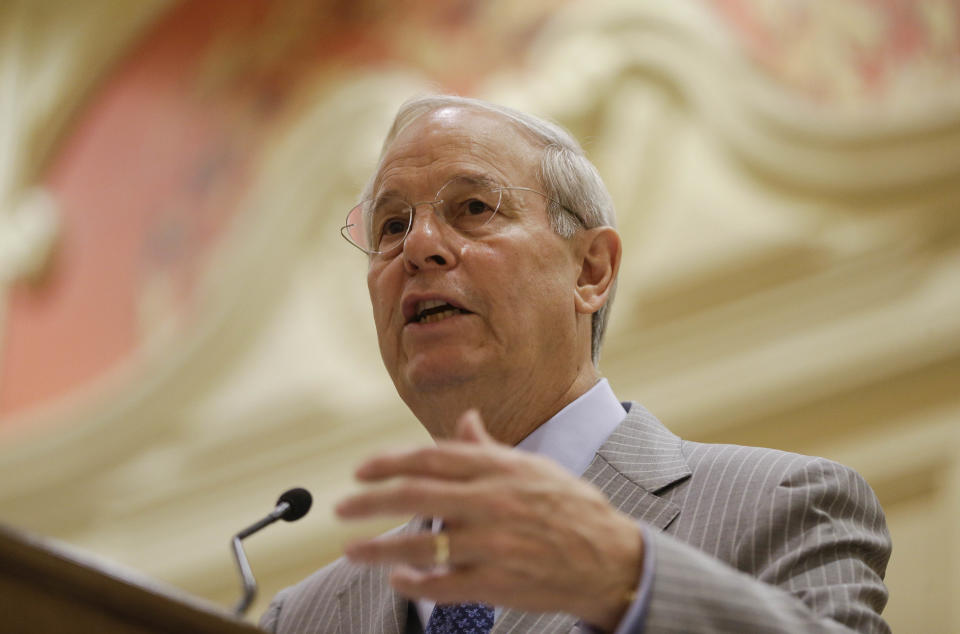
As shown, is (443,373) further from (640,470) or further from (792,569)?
(792,569)

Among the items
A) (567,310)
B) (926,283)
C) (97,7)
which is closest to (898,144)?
(926,283)

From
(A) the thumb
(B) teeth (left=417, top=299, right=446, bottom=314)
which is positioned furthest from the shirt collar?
(A) the thumb

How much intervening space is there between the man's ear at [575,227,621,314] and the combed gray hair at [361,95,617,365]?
0.03m

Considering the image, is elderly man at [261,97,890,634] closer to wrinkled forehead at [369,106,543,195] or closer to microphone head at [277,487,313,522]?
wrinkled forehead at [369,106,543,195]

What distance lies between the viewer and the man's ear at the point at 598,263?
2.37 m

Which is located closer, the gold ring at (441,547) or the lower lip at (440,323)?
the gold ring at (441,547)

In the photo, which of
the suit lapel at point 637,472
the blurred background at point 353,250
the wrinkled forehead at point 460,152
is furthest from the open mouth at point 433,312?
the blurred background at point 353,250

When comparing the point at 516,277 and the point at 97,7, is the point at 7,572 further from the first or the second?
the point at 97,7

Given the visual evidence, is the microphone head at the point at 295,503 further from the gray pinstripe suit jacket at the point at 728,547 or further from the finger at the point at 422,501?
the finger at the point at 422,501

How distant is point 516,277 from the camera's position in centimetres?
218

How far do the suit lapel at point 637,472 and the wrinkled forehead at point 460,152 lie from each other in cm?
57

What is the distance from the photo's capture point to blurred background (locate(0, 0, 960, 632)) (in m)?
3.65

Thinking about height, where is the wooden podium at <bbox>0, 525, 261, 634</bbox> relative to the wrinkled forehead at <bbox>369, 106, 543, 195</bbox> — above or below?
below

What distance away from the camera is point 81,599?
115cm
